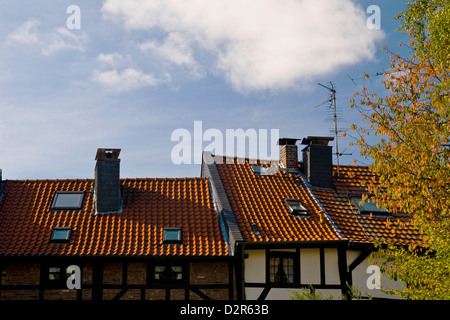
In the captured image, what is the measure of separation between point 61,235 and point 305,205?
8888 mm

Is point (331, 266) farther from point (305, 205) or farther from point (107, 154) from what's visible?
point (107, 154)

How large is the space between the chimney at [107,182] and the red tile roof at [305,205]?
416 cm

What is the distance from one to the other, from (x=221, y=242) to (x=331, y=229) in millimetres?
3951

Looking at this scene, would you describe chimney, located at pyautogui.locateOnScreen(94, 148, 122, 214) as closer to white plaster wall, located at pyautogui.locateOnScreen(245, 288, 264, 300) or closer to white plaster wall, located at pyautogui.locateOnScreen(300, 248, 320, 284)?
white plaster wall, located at pyautogui.locateOnScreen(245, 288, 264, 300)

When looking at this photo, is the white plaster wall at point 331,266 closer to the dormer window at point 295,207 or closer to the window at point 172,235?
the dormer window at point 295,207

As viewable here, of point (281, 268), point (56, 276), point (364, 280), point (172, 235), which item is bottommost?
point (364, 280)

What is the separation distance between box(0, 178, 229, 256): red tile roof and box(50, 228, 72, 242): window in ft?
0.52

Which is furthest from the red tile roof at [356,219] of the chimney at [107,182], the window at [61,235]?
the window at [61,235]

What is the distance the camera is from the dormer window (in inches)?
787

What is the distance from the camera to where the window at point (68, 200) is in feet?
65.8

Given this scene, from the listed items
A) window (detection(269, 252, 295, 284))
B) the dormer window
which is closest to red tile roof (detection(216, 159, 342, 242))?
the dormer window

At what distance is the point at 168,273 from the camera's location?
698 inches

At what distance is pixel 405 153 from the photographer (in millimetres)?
13047

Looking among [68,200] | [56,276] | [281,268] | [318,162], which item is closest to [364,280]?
[281,268]
